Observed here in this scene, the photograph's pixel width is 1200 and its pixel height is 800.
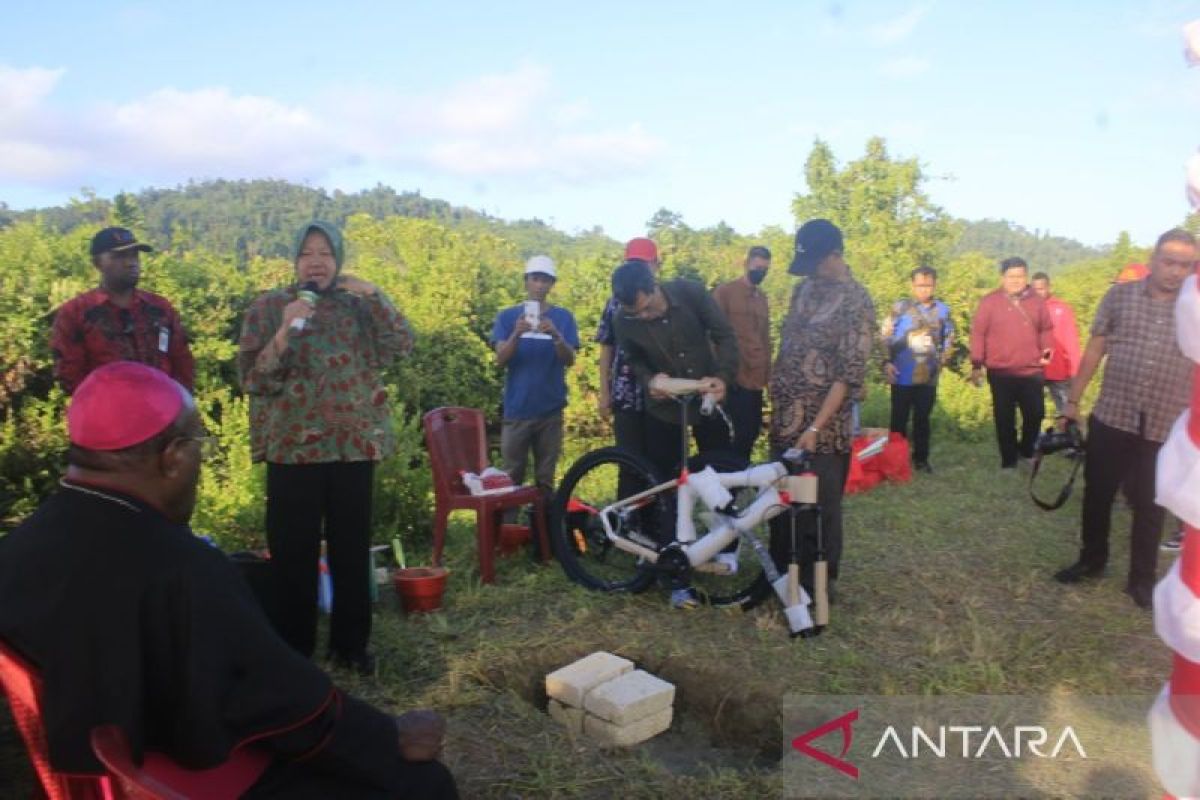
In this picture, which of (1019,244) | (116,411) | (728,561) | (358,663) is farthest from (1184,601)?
(1019,244)

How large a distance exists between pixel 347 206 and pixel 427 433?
84500mm

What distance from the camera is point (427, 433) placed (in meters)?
4.95

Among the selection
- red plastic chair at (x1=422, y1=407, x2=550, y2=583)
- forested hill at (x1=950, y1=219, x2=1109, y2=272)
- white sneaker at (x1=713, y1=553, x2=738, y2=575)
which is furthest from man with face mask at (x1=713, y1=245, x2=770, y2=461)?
forested hill at (x1=950, y1=219, x2=1109, y2=272)

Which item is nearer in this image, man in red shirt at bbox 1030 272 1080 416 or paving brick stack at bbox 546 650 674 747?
paving brick stack at bbox 546 650 674 747

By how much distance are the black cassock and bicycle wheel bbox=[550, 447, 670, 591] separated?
3048 millimetres

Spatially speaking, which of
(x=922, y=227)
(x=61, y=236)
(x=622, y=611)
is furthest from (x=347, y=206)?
(x=622, y=611)

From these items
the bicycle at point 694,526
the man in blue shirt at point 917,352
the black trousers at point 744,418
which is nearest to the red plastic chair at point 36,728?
the bicycle at point 694,526

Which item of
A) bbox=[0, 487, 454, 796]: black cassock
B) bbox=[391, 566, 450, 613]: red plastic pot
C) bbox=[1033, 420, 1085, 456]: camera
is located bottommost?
bbox=[391, 566, 450, 613]: red plastic pot

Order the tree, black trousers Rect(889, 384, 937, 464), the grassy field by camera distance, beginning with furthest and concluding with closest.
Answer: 1. the tree
2. black trousers Rect(889, 384, 937, 464)
3. the grassy field

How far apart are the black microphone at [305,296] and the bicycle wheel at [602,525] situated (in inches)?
72.3

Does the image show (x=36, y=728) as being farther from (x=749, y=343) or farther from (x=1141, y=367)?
(x=749, y=343)

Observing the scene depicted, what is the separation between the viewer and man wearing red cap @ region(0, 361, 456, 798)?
1545 millimetres

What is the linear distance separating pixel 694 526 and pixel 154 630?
3.29 m

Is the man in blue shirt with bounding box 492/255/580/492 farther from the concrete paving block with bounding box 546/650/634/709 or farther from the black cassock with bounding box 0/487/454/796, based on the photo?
the black cassock with bounding box 0/487/454/796
